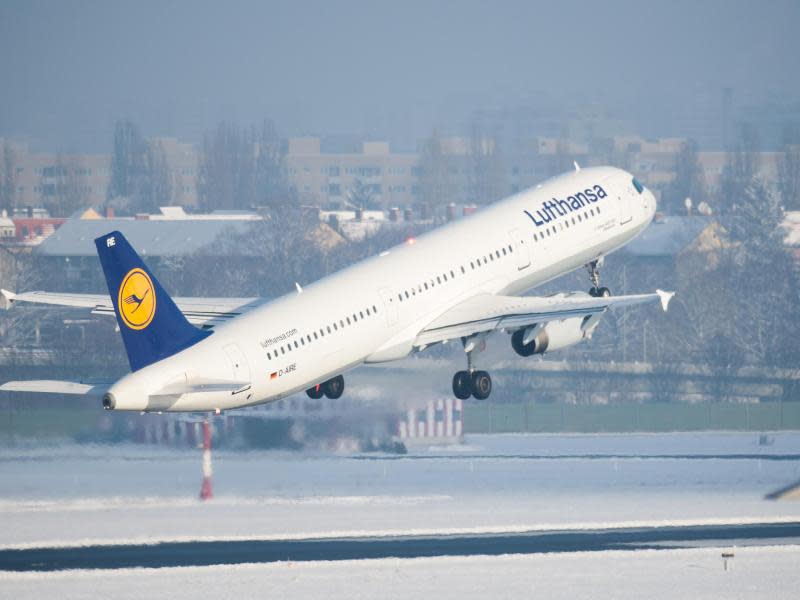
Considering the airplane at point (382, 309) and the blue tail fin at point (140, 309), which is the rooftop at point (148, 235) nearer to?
the airplane at point (382, 309)

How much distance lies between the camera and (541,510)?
7981 centimetres

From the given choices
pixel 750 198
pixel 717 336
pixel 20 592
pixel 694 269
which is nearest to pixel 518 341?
pixel 20 592

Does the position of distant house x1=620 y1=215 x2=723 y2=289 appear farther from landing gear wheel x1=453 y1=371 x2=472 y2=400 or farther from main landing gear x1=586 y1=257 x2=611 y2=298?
landing gear wheel x1=453 y1=371 x2=472 y2=400

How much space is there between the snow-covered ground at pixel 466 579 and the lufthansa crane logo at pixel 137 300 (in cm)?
951

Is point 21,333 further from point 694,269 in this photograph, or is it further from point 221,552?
point 221,552

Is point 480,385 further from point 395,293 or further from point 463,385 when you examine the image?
point 395,293

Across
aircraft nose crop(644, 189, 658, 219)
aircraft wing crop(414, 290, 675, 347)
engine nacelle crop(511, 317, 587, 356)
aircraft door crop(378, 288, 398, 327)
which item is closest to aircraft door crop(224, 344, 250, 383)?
aircraft door crop(378, 288, 398, 327)

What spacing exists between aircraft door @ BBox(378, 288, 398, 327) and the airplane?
37mm

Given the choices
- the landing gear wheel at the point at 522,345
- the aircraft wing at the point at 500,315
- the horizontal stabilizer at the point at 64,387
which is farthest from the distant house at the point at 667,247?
the horizontal stabilizer at the point at 64,387

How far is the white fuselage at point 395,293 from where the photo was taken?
63688mm

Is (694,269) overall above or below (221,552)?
above

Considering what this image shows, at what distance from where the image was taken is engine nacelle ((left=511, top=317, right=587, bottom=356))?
73562mm

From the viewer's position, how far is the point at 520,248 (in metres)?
Result: 75.6

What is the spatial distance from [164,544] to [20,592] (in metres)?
9.26
